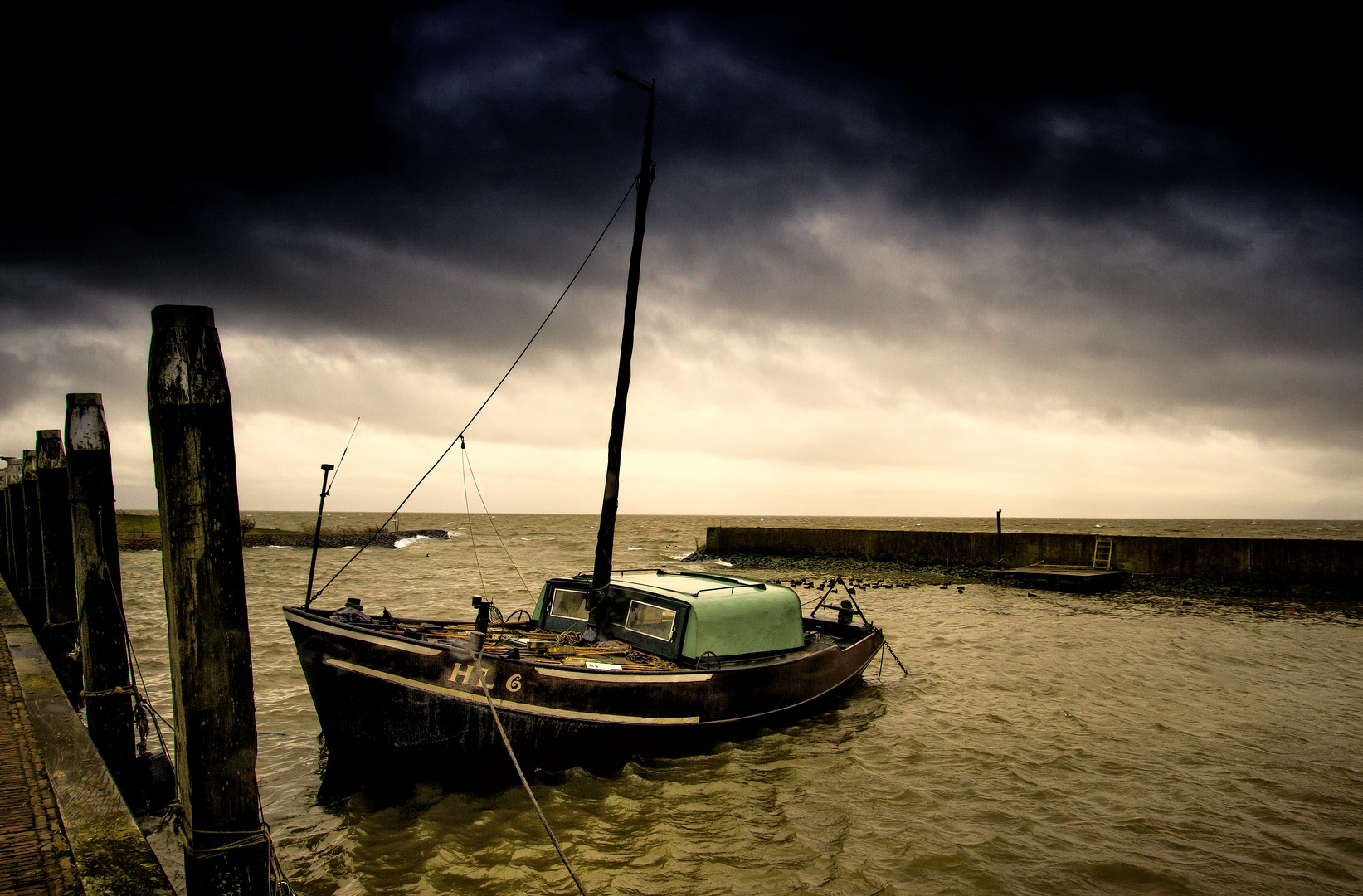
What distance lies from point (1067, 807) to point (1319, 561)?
25.5 meters

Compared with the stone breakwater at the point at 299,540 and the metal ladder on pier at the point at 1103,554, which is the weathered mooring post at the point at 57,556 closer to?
the metal ladder on pier at the point at 1103,554

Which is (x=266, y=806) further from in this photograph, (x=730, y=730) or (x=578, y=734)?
(x=730, y=730)

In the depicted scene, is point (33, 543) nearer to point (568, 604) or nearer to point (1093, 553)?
point (568, 604)

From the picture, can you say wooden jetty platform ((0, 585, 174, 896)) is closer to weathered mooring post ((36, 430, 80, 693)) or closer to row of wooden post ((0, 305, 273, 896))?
row of wooden post ((0, 305, 273, 896))

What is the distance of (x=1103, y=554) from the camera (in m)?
29.7

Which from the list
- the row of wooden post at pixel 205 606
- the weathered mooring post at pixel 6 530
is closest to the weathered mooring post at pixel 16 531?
the weathered mooring post at pixel 6 530

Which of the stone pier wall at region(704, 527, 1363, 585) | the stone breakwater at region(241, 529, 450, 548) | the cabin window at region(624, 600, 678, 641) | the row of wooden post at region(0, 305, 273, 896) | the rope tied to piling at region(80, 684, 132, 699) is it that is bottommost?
the stone breakwater at region(241, 529, 450, 548)

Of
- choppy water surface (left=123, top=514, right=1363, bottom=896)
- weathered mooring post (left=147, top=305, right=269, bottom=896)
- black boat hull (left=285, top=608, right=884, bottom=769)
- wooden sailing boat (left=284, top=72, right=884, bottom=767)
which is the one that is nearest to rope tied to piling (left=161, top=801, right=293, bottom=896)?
weathered mooring post (left=147, top=305, right=269, bottom=896)

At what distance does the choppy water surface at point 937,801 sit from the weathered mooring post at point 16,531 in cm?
455

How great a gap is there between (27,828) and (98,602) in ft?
10.2

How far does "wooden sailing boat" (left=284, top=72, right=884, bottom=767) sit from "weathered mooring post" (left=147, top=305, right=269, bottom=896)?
7.07 feet

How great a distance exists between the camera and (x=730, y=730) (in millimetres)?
9047

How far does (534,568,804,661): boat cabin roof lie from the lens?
355 inches

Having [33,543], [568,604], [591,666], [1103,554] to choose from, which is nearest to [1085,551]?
[1103,554]
